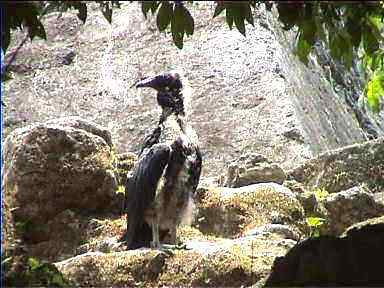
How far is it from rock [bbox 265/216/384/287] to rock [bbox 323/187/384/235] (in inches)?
116

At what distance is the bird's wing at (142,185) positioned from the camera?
683 centimetres

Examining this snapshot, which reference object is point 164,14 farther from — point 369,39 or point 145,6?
point 369,39

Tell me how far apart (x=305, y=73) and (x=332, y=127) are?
1307mm

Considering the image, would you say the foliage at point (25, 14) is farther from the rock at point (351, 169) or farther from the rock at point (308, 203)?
the rock at point (351, 169)

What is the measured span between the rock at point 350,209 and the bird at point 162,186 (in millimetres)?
1094

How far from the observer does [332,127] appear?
13195 mm

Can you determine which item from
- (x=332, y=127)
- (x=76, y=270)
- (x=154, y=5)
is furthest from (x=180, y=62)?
(x=154, y=5)

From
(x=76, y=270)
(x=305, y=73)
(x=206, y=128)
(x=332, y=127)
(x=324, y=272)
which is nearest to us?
(x=324, y=272)

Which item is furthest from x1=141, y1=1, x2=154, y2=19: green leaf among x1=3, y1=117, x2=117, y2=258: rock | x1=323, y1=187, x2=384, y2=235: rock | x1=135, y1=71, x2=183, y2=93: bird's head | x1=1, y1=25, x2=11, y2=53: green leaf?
x1=135, y1=71, x2=183, y2=93: bird's head

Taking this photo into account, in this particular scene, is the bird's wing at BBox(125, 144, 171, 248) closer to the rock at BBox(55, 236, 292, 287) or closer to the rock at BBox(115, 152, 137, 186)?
the rock at BBox(55, 236, 292, 287)

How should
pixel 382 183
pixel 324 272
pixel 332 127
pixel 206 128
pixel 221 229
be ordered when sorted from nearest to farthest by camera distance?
pixel 324 272 < pixel 221 229 < pixel 382 183 < pixel 206 128 < pixel 332 127

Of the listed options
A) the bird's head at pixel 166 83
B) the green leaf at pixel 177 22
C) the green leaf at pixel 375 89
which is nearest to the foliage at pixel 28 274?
the green leaf at pixel 177 22

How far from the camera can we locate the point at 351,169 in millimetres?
8695

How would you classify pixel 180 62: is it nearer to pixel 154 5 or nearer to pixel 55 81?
pixel 55 81
